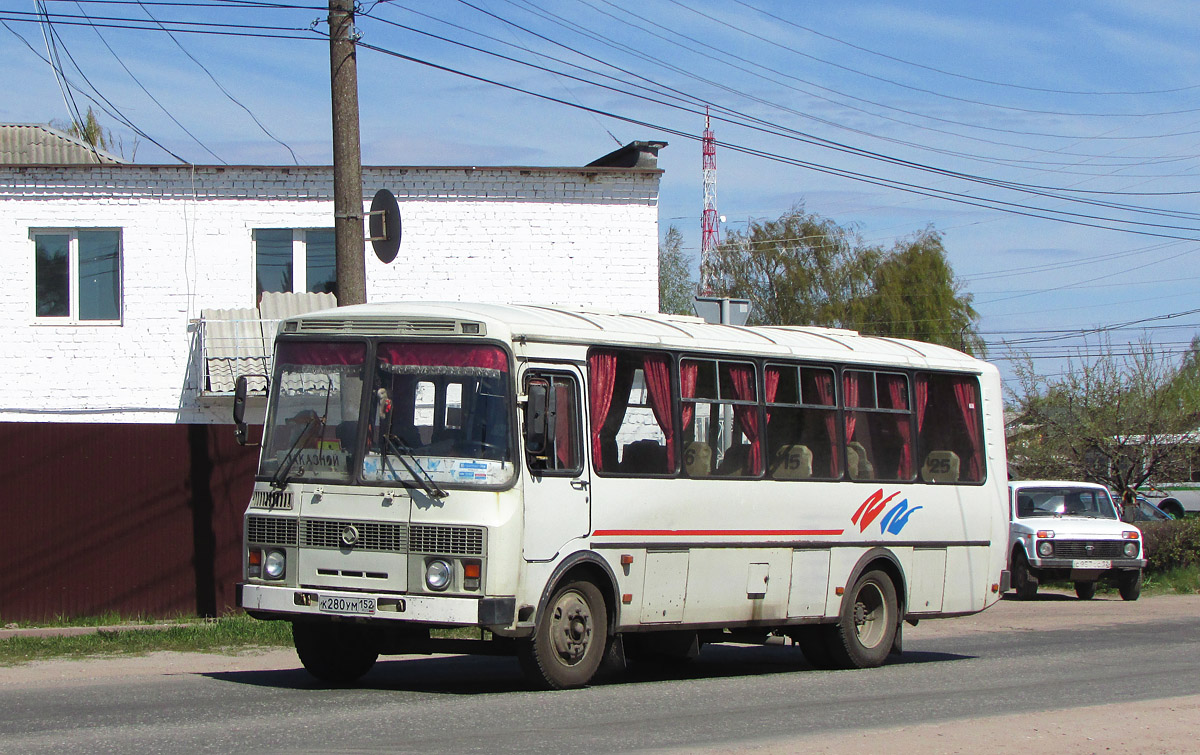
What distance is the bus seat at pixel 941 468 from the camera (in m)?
14.4

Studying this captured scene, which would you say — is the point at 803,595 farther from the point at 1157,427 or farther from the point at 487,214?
the point at 1157,427

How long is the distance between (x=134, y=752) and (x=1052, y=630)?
13655 mm

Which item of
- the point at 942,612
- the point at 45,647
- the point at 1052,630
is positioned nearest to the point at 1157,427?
the point at 1052,630

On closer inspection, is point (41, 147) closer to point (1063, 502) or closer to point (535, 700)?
point (1063, 502)

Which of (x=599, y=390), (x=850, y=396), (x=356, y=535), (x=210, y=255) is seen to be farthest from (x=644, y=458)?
(x=210, y=255)

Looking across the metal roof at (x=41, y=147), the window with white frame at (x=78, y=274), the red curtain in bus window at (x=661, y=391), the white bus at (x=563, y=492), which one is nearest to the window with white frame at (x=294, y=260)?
the window with white frame at (x=78, y=274)

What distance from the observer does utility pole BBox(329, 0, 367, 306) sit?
14.1 meters

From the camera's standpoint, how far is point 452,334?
10.5 metres

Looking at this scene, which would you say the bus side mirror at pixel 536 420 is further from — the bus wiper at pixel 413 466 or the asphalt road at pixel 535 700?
the asphalt road at pixel 535 700

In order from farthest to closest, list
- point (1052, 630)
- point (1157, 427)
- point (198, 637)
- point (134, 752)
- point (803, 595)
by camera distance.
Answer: point (1157, 427)
point (1052, 630)
point (198, 637)
point (803, 595)
point (134, 752)

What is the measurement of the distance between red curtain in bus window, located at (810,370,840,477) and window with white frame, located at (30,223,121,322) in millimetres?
12049

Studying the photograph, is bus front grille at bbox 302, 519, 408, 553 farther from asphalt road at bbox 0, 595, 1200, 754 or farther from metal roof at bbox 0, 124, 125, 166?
metal roof at bbox 0, 124, 125, 166

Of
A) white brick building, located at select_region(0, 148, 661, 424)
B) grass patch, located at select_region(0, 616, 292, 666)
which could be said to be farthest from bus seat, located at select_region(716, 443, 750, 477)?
white brick building, located at select_region(0, 148, 661, 424)

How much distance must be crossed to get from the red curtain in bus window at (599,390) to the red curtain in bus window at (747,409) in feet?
5.01
